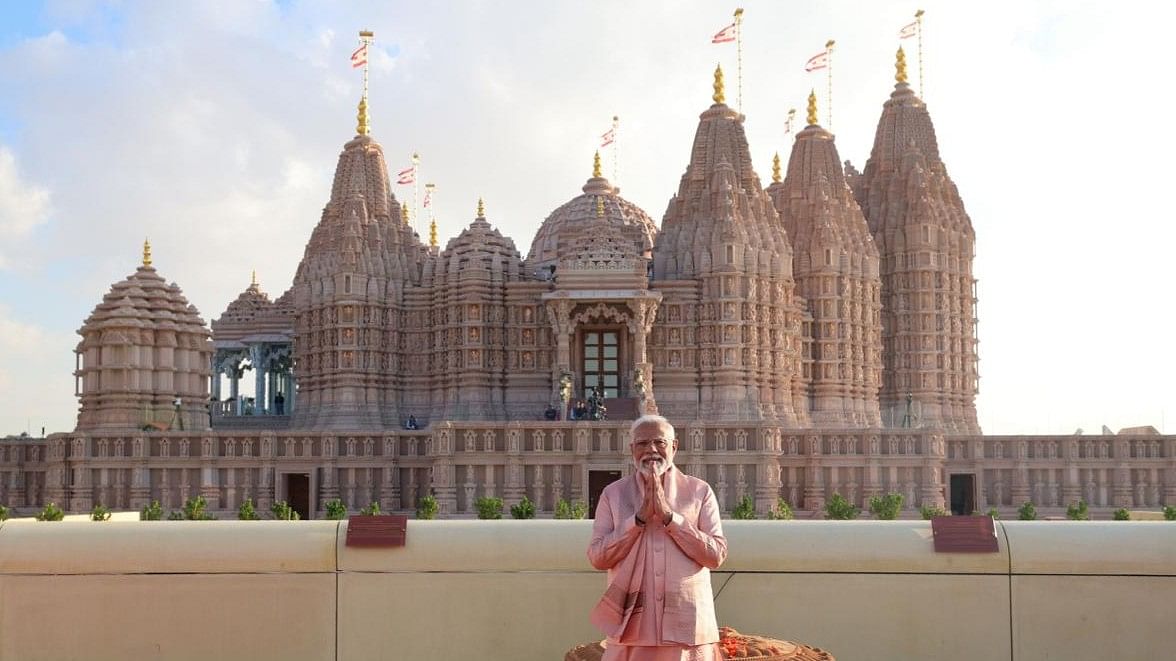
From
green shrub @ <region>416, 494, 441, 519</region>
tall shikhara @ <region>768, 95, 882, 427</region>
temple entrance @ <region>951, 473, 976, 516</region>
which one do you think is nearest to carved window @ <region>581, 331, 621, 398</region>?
tall shikhara @ <region>768, 95, 882, 427</region>

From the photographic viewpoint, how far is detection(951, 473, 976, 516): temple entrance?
53.8 metres

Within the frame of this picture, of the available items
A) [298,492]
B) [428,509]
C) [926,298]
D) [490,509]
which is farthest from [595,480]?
[926,298]

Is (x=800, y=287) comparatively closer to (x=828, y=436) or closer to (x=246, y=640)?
(x=828, y=436)

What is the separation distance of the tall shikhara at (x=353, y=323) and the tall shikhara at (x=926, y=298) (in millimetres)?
25148

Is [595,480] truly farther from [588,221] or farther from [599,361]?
[588,221]

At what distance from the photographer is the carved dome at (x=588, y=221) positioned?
202 ft

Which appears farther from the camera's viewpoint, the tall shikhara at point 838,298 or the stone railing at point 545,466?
the tall shikhara at point 838,298

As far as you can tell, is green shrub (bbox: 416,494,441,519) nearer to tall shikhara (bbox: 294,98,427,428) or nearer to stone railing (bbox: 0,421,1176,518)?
stone railing (bbox: 0,421,1176,518)

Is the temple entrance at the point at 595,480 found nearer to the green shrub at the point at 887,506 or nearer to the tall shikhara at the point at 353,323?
the green shrub at the point at 887,506

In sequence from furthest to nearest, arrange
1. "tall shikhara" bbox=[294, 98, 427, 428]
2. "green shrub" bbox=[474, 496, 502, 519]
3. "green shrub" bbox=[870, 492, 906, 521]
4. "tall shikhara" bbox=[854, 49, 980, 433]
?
1. "tall shikhara" bbox=[854, 49, 980, 433]
2. "tall shikhara" bbox=[294, 98, 427, 428]
3. "green shrub" bbox=[870, 492, 906, 521]
4. "green shrub" bbox=[474, 496, 502, 519]

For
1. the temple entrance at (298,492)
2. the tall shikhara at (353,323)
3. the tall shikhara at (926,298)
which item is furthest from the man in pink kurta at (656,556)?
the tall shikhara at (926,298)

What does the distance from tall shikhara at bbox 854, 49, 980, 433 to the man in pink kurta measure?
191 ft

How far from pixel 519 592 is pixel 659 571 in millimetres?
3539

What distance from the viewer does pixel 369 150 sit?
212 feet
